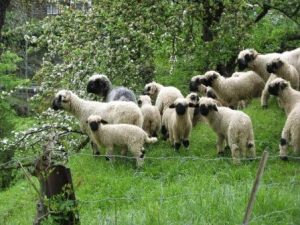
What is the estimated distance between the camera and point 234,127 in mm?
10320

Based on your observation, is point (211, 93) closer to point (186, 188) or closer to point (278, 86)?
point (278, 86)

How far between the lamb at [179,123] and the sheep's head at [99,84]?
1777mm

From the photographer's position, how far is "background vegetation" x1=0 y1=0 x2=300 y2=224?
721 centimetres

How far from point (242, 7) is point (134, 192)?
24.9 feet

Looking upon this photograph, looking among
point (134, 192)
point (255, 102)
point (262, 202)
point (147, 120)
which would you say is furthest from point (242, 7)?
point (262, 202)

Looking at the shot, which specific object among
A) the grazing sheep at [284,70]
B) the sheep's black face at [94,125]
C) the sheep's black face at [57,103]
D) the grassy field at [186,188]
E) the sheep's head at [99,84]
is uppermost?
the grazing sheep at [284,70]

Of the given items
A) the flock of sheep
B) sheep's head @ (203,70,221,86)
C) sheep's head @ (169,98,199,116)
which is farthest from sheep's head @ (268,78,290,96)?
sheep's head @ (203,70,221,86)

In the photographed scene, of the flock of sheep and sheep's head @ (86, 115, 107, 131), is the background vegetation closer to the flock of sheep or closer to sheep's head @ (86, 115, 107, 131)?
the flock of sheep

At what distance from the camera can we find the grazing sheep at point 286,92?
11.2 metres

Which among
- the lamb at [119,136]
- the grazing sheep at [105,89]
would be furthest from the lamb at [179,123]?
the grazing sheep at [105,89]

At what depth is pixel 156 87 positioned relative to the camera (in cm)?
1420

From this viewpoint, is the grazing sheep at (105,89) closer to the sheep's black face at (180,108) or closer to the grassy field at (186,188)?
the grassy field at (186,188)

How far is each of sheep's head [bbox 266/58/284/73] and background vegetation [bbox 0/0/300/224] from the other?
47.5 inches

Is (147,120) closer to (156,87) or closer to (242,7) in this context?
(156,87)
